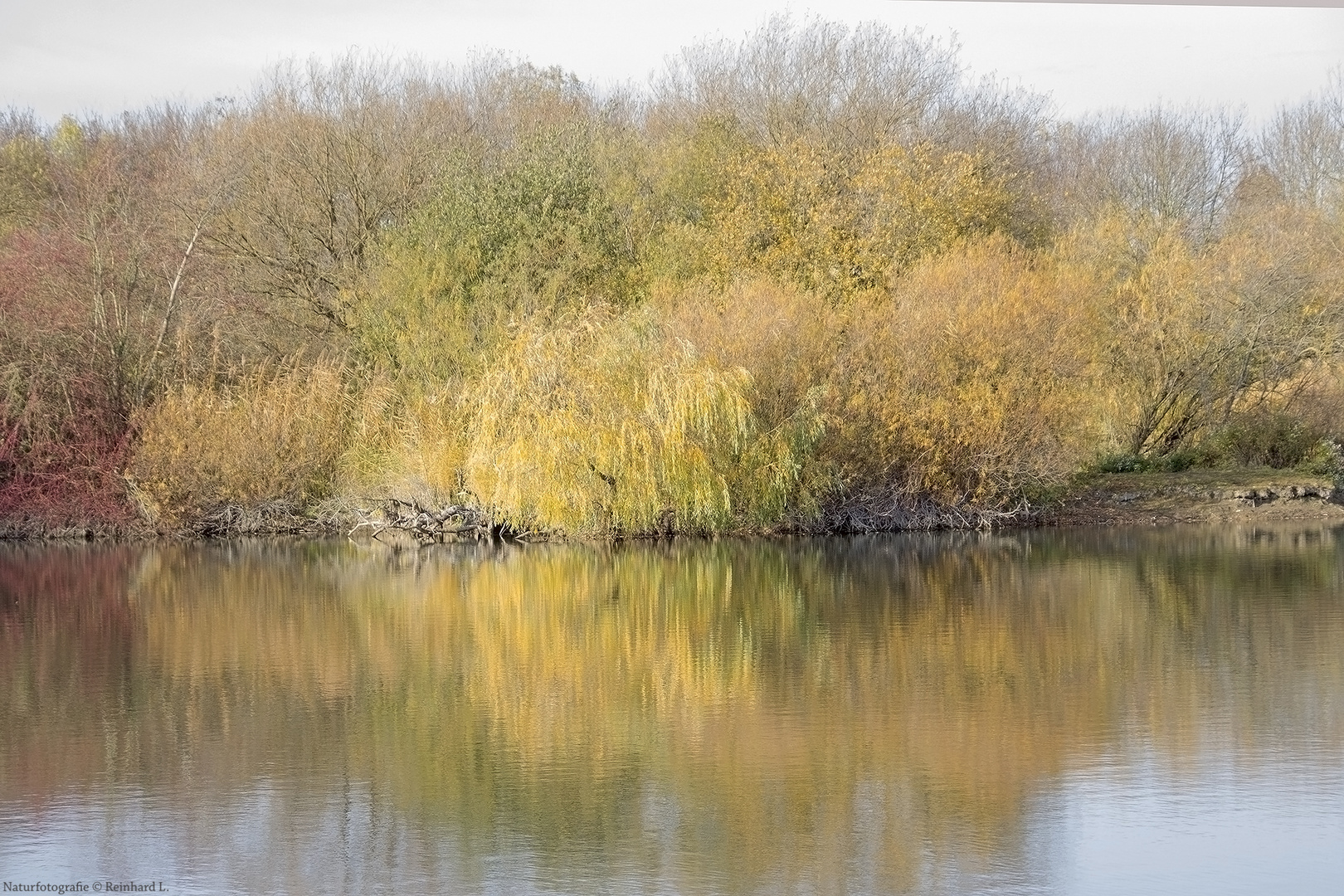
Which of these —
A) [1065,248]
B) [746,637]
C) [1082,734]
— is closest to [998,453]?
[1065,248]

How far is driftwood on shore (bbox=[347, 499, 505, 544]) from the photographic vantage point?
2131 cm

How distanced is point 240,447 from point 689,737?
15.2 m

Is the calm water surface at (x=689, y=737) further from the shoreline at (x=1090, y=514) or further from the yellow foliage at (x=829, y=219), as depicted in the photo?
the yellow foliage at (x=829, y=219)

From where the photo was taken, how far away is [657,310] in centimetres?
2097

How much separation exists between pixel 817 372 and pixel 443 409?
5.32m

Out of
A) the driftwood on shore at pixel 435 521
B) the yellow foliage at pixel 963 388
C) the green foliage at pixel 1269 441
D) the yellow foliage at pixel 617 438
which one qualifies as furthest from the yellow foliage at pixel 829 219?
the green foliage at pixel 1269 441

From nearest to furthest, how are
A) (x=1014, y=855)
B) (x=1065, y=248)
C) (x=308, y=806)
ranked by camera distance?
(x=1014, y=855) → (x=308, y=806) → (x=1065, y=248)

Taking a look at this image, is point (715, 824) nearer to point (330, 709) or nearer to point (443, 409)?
point (330, 709)

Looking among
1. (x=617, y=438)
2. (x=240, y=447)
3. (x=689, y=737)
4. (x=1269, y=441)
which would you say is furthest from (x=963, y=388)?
(x=689, y=737)

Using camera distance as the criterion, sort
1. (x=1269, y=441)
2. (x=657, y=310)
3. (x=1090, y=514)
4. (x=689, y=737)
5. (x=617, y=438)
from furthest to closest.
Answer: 1. (x=1269, y=441)
2. (x=1090, y=514)
3. (x=657, y=310)
4. (x=617, y=438)
5. (x=689, y=737)

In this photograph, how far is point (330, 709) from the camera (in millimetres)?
9320

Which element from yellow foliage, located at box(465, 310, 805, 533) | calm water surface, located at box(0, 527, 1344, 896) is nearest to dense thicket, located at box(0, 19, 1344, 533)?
yellow foliage, located at box(465, 310, 805, 533)

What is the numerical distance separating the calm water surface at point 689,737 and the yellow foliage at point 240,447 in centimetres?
666

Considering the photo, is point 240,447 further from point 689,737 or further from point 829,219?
point 689,737
